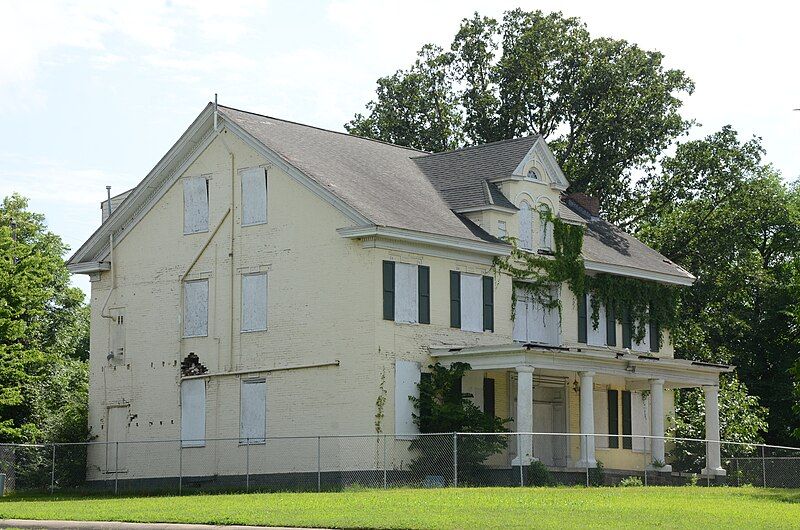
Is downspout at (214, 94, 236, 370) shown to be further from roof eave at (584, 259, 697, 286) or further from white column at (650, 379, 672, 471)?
white column at (650, 379, 672, 471)

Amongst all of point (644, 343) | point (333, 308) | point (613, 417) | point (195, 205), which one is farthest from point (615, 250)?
point (195, 205)

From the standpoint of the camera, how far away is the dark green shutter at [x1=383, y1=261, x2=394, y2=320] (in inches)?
1586

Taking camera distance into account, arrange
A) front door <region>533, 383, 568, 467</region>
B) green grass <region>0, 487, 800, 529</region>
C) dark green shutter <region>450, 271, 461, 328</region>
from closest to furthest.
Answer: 1. green grass <region>0, 487, 800, 529</region>
2. dark green shutter <region>450, 271, 461, 328</region>
3. front door <region>533, 383, 568, 467</region>

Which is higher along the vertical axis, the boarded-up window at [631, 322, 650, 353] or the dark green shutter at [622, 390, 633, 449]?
the boarded-up window at [631, 322, 650, 353]

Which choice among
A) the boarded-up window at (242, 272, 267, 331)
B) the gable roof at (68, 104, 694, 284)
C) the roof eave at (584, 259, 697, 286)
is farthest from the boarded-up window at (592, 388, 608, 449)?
the boarded-up window at (242, 272, 267, 331)

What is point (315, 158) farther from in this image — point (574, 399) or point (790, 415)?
point (790, 415)

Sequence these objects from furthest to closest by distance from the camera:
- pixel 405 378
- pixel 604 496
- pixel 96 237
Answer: pixel 96 237
pixel 405 378
pixel 604 496

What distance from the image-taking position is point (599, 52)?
6631cm

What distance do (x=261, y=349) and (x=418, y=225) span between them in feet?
19.8

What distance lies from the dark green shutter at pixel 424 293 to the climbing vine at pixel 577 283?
3252 millimetres

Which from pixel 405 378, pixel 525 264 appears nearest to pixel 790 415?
pixel 525 264

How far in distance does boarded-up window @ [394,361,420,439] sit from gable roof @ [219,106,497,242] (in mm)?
4030

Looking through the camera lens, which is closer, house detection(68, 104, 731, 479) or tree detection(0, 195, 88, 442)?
house detection(68, 104, 731, 479)

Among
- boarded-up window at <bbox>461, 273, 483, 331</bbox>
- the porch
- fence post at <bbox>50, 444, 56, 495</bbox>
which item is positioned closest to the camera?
the porch
